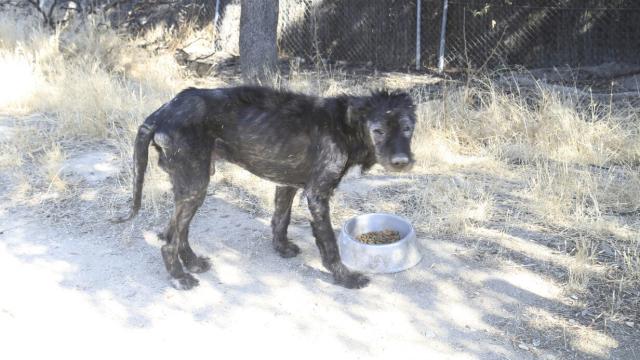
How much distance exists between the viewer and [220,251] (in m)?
5.41

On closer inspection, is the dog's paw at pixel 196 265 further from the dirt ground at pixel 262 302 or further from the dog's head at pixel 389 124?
the dog's head at pixel 389 124

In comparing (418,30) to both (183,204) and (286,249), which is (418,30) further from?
(183,204)

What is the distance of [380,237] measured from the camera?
5.32 meters

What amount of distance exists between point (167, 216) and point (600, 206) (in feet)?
13.3

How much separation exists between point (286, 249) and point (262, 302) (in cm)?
78

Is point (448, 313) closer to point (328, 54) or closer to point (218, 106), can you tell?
point (218, 106)

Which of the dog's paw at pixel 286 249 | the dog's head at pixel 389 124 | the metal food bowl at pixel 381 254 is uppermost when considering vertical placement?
the dog's head at pixel 389 124

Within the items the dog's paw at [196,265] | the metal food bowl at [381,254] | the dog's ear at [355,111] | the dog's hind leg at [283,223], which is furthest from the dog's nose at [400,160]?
the dog's paw at [196,265]

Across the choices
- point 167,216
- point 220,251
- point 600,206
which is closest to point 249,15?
point 167,216

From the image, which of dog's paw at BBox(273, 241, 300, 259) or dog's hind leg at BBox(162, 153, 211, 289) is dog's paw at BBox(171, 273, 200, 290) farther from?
dog's paw at BBox(273, 241, 300, 259)

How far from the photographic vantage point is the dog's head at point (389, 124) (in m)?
4.68

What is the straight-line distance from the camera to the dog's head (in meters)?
4.68

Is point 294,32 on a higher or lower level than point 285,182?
higher

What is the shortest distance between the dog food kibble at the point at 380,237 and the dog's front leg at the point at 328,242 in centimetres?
46
